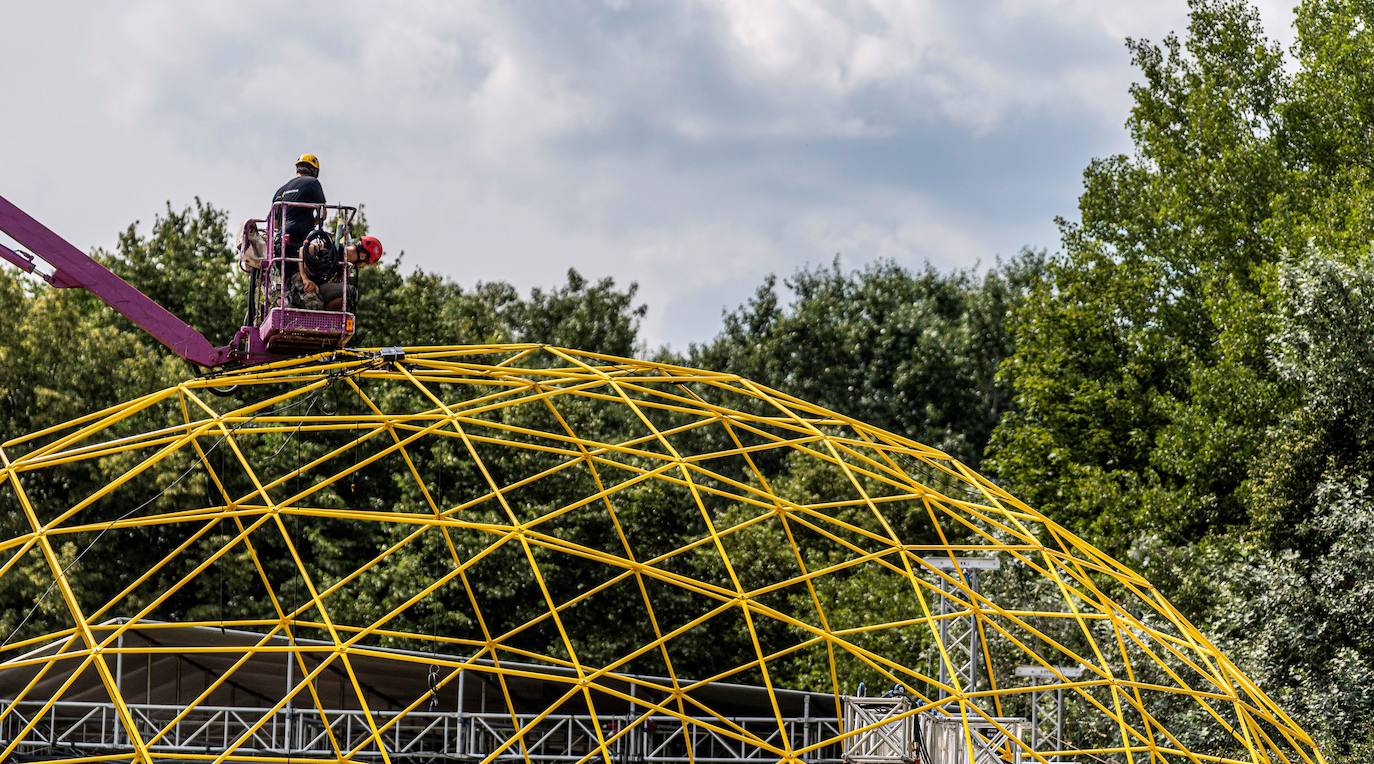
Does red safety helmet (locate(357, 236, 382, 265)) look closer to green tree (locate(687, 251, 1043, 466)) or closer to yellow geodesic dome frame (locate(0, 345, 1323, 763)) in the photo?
yellow geodesic dome frame (locate(0, 345, 1323, 763))

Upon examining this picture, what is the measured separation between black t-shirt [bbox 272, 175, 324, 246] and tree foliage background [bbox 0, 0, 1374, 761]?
1820 centimetres

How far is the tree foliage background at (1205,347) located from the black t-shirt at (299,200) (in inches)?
716

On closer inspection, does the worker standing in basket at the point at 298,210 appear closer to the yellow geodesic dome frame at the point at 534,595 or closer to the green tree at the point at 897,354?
the yellow geodesic dome frame at the point at 534,595

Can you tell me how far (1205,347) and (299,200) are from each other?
86.0 ft

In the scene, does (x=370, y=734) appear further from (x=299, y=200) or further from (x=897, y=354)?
(x=897, y=354)

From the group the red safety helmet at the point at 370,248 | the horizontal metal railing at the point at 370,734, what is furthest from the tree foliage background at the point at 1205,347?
the red safety helmet at the point at 370,248

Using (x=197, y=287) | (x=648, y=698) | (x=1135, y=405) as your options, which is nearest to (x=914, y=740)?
(x=648, y=698)

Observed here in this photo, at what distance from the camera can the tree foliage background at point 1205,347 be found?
2977cm

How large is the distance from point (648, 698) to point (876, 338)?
2574 cm

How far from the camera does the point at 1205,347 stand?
39969 millimetres

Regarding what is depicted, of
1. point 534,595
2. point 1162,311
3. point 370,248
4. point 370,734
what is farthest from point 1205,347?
point 370,248

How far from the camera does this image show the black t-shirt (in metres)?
20.1

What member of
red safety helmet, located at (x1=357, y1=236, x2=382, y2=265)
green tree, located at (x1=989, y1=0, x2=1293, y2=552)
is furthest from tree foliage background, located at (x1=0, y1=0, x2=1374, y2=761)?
red safety helmet, located at (x1=357, y1=236, x2=382, y2=265)

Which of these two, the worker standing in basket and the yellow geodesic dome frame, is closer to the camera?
the worker standing in basket
